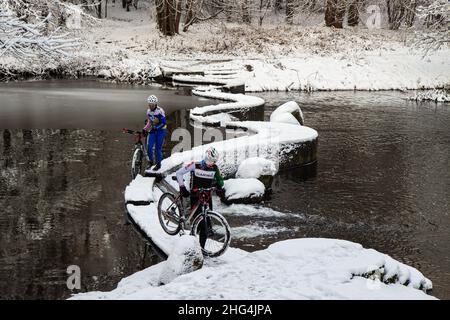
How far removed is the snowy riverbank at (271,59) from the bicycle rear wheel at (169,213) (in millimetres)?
20873

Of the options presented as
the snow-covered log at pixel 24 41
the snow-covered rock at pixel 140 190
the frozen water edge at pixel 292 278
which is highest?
the snow-covered log at pixel 24 41

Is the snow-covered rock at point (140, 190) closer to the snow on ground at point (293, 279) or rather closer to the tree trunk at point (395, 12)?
the snow on ground at point (293, 279)

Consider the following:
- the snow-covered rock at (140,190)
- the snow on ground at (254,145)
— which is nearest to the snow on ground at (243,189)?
the snow on ground at (254,145)

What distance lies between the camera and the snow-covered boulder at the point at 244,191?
1117 cm

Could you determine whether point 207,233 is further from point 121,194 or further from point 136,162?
point 136,162

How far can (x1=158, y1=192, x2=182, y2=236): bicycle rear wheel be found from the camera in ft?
29.0

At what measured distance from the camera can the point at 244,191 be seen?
11203 millimetres

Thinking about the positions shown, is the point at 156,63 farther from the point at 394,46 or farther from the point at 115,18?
the point at 115,18

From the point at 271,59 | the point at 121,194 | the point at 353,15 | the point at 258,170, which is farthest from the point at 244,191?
A: the point at 353,15

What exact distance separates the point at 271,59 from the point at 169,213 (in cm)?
2656

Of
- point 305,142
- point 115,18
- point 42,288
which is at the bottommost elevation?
point 42,288

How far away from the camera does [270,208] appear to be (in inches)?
433
